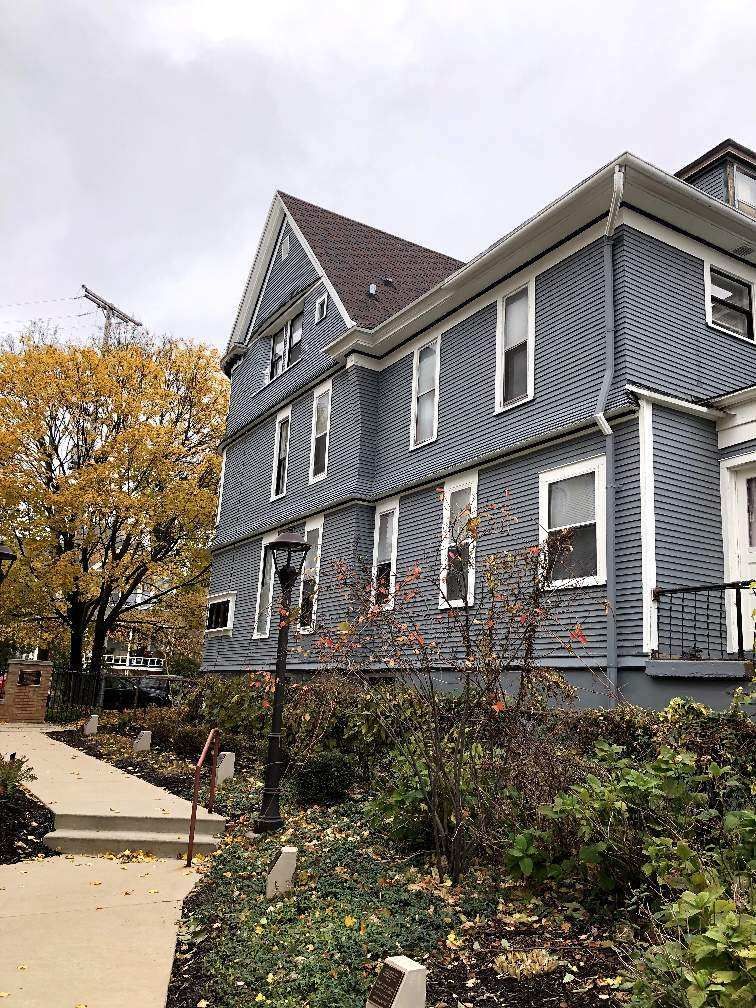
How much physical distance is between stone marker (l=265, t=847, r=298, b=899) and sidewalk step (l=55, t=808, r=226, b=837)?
249 centimetres

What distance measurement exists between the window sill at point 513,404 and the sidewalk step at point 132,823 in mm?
7625

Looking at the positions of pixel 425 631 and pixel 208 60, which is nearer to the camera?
pixel 208 60

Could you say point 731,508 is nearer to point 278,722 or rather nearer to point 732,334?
point 732,334

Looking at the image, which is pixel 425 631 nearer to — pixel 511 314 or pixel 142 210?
pixel 511 314

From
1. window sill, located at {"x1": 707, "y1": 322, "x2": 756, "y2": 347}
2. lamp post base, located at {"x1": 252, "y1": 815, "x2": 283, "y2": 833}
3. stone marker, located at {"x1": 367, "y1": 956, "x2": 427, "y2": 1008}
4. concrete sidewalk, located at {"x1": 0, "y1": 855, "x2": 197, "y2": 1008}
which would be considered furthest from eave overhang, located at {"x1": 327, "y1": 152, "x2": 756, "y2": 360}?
stone marker, located at {"x1": 367, "y1": 956, "x2": 427, "y2": 1008}

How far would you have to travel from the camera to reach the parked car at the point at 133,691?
82.6ft

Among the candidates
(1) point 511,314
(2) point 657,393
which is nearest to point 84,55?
(1) point 511,314

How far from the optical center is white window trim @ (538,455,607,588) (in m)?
11.0

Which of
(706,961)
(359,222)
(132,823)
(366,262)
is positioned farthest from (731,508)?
(359,222)

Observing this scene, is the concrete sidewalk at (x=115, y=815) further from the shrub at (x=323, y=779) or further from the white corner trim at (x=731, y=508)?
the white corner trim at (x=731, y=508)

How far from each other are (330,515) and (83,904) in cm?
1160

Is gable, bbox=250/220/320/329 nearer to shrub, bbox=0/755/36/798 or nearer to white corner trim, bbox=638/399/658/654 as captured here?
white corner trim, bbox=638/399/658/654

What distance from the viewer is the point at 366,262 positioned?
68.7 ft

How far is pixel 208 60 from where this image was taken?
11367 millimetres
